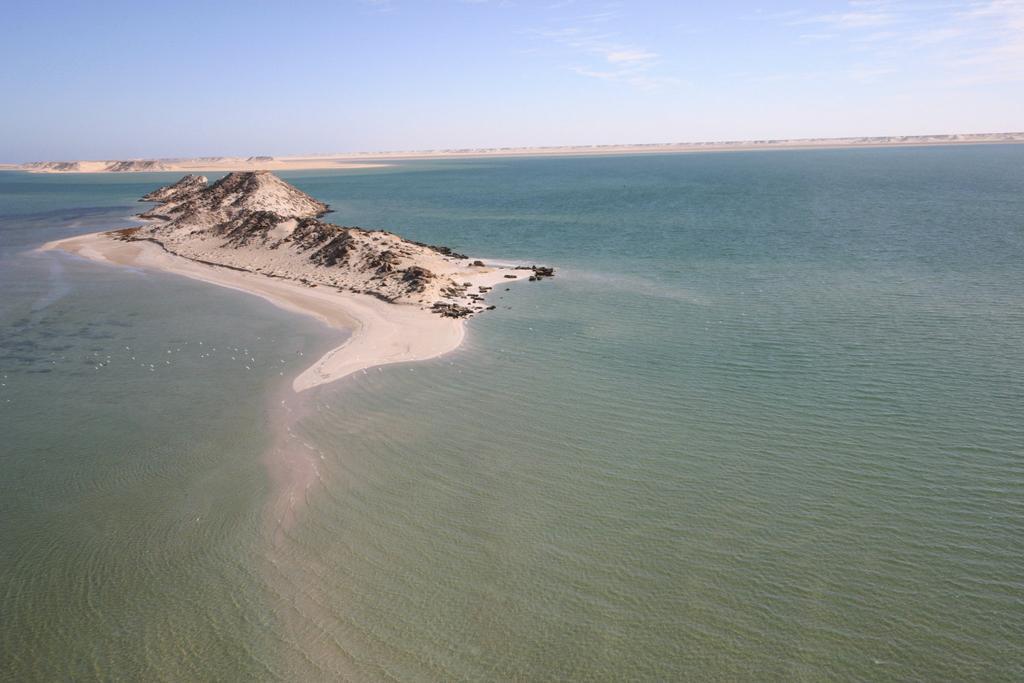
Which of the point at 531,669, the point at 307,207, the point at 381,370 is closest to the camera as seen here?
the point at 531,669

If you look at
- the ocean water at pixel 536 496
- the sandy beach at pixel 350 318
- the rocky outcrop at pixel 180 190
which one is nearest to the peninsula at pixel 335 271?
the sandy beach at pixel 350 318

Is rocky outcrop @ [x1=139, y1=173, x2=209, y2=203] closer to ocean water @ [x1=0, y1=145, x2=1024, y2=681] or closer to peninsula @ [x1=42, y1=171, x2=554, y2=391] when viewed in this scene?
peninsula @ [x1=42, y1=171, x2=554, y2=391]

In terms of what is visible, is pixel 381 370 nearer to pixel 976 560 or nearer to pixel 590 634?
pixel 590 634

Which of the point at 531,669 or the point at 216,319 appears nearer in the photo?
the point at 531,669

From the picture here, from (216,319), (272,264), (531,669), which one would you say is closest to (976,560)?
(531,669)

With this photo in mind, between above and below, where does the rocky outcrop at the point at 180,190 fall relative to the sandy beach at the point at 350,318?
above

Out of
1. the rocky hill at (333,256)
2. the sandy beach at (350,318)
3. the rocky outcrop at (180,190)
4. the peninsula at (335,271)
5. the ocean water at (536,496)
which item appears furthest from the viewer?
the rocky outcrop at (180,190)

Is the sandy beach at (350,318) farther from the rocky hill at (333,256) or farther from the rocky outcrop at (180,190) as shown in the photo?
the rocky outcrop at (180,190)

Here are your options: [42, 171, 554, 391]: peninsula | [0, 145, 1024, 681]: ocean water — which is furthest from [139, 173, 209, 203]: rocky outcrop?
[0, 145, 1024, 681]: ocean water
